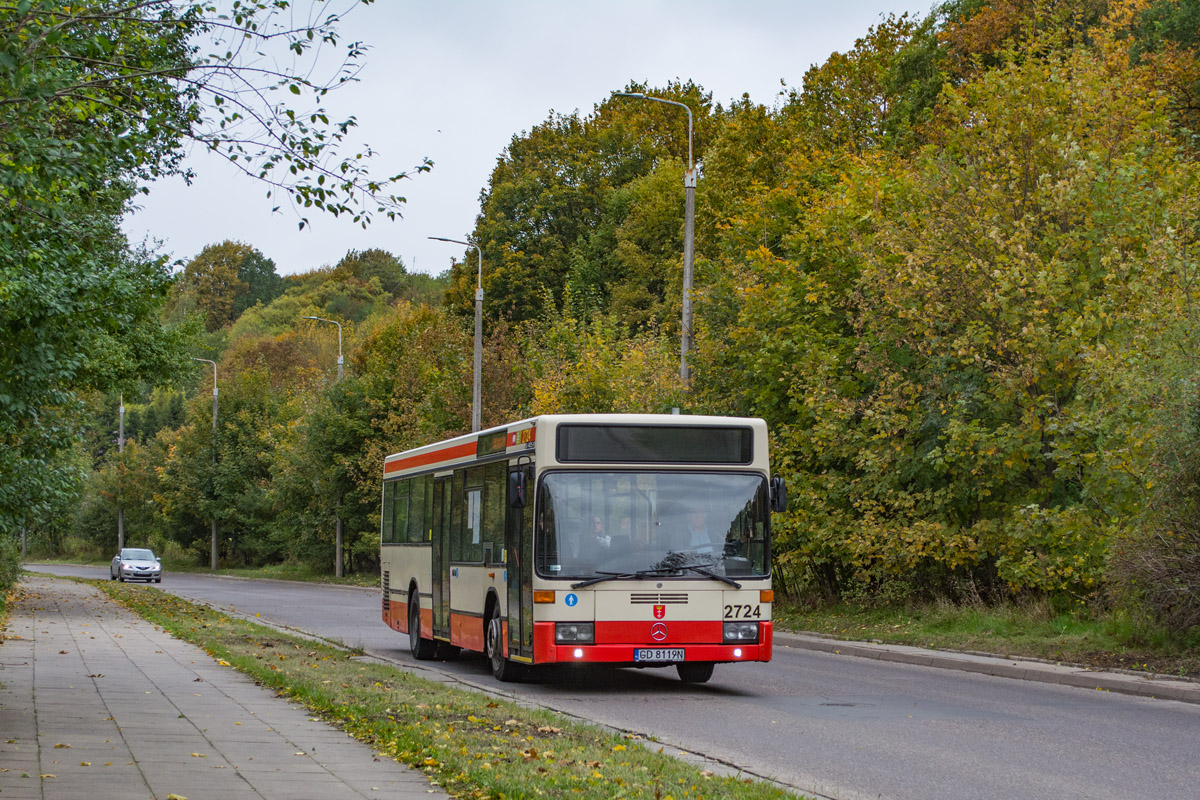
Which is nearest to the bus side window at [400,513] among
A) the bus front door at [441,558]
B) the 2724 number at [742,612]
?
the bus front door at [441,558]

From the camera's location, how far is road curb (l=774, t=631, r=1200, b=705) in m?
14.1

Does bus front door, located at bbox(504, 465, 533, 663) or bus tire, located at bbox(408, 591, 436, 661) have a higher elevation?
bus front door, located at bbox(504, 465, 533, 663)

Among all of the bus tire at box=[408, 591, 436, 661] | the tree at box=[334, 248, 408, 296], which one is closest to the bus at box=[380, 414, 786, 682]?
the bus tire at box=[408, 591, 436, 661]

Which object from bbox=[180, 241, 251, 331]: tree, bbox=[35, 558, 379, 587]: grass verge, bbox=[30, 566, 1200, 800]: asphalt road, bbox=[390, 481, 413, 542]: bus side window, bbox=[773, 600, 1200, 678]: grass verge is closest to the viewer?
bbox=[30, 566, 1200, 800]: asphalt road

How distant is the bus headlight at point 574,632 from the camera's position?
1404 centimetres

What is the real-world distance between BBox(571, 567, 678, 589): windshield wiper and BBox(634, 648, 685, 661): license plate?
76 centimetres

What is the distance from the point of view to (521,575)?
1459cm

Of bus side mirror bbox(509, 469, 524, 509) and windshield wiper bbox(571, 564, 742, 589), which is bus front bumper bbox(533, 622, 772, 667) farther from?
bus side mirror bbox(509, 469, 524, 509)

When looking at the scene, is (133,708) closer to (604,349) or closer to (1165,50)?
(604,349)

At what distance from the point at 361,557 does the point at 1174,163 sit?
43.7 m

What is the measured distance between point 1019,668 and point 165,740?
10627 mm

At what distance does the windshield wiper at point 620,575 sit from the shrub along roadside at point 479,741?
5.31ft

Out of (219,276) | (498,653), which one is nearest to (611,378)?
(498,653)

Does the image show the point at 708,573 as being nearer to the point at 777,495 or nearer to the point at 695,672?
the point at 777,495
